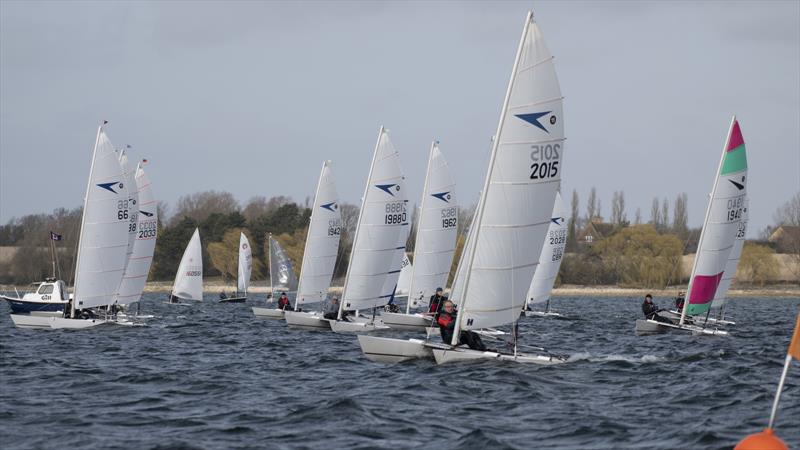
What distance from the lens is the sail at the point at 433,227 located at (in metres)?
37.3

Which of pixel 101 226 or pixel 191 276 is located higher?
pixel 101 226

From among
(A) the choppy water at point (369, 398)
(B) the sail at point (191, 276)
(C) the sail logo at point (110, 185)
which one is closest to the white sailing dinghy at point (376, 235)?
(A) the choppy water at point (369, 398)

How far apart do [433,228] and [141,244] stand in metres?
12.1

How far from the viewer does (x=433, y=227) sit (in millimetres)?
37281

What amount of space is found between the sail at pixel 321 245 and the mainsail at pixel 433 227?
296 centimetres

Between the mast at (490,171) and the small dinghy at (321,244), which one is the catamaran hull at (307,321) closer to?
the small dinghy at (321,244)

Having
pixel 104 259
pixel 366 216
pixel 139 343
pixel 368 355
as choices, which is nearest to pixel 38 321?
pixel 104 259

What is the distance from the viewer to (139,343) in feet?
91.8

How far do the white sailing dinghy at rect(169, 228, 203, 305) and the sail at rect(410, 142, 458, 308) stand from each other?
24603 millimetres

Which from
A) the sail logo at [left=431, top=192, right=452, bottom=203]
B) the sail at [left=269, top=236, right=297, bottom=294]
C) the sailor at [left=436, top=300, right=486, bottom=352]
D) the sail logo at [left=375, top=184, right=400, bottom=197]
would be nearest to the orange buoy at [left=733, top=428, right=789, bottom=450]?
the sailor at [left=436, top=300, right=486, bottom=352]

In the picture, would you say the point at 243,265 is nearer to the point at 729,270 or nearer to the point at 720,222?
the point at 729,270

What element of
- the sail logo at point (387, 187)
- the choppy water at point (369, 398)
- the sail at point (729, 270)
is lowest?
the choppy water at point (369, 398)

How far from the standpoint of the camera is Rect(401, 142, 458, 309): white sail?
37.3 meters

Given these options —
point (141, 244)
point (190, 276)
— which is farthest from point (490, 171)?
point (190, 276)
